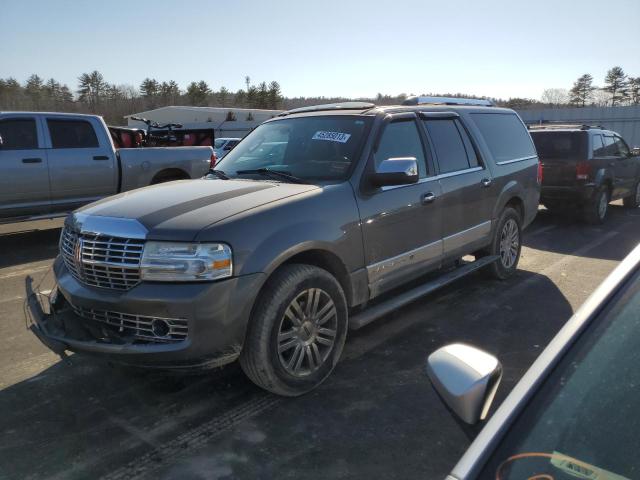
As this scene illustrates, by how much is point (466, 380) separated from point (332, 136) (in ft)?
10.2

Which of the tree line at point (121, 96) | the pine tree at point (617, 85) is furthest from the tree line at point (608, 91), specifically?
the tree line at point (121, 96)

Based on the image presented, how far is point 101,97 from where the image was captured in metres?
94.6

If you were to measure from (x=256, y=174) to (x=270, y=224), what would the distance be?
1.13 meters

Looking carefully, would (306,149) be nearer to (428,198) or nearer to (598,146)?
(428,198)

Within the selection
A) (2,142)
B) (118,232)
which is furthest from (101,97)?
(118,232)

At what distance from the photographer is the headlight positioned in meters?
2.97

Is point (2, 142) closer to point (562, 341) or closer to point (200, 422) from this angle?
point (200, 422)

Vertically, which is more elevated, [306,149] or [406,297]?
[306,149]

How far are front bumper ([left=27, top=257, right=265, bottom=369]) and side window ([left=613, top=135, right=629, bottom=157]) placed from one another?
10.6 m

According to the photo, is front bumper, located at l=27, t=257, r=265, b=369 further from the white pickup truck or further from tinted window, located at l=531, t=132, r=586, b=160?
tinted window, located at l=531, t=132, r=586, b=160

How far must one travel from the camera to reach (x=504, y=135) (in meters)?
6.17

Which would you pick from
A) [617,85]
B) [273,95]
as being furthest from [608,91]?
[273,95]

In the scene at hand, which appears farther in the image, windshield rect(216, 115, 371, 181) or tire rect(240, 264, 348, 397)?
windshield rect(216, 115, 371, 181)

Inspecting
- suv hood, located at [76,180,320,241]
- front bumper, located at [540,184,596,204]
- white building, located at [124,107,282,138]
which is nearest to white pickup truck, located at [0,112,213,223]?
suv hood, located at [76,180,320,241]
